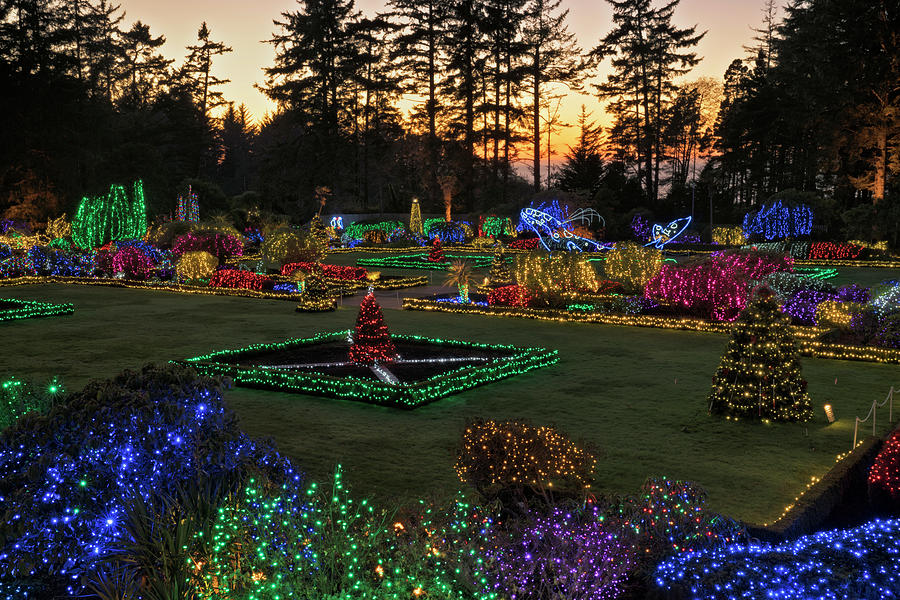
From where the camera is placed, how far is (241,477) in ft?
18.2

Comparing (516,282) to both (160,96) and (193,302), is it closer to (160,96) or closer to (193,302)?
(193,302)

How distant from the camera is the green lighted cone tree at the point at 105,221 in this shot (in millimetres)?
37875

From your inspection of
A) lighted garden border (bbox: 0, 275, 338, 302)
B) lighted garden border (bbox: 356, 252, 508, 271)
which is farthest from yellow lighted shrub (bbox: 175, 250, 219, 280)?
lighted garden border (bbox: 356, 252, 508, 271)

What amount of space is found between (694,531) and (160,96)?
2946 inches

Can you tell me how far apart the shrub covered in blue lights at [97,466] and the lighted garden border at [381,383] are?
15.9 feet

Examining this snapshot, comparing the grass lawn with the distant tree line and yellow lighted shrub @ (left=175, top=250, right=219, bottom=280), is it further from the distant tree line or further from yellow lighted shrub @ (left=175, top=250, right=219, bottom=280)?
the distant tree line

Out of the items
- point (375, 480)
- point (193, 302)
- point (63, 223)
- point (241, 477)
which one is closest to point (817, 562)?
point (241, 477)

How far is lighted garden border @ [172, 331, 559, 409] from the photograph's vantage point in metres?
11.1

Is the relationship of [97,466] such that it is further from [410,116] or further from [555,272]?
[410,116]

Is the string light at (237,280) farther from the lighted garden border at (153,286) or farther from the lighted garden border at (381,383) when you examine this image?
the lighted garden border at (381,383)

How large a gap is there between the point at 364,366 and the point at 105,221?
29815 millimetres

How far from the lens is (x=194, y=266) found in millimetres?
29734

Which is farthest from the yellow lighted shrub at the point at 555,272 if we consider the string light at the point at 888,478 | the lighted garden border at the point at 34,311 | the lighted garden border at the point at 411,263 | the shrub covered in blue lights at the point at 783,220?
the shrub covered in blue lights at the point at 783,220

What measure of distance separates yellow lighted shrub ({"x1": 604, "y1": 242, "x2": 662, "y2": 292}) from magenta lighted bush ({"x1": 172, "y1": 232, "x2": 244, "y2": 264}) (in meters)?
18.3
